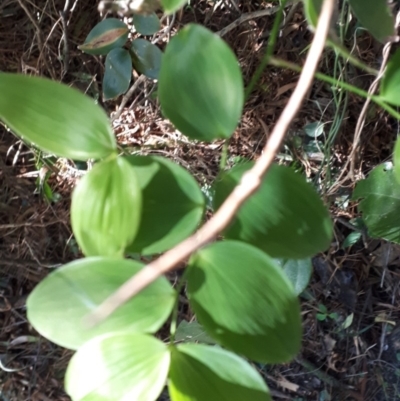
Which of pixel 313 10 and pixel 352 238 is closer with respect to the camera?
pixel 313 10

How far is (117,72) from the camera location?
2.44ft

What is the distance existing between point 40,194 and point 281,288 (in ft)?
2.13

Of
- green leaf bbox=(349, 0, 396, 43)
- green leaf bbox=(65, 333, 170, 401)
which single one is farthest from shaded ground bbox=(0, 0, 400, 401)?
green leaf bbox=(65, 333, 170, 401)

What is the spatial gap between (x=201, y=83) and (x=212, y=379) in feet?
0.78

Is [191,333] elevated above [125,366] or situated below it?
below

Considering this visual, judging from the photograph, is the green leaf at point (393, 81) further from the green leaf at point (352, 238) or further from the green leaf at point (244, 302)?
the green leaf at point (352, 238)

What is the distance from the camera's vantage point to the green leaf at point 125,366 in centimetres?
37

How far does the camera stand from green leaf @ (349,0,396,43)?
1.43 feet

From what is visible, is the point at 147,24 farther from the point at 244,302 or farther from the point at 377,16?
the point at 244,302

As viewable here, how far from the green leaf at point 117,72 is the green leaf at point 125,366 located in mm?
472

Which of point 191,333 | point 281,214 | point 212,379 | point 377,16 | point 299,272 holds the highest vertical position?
point 377,16

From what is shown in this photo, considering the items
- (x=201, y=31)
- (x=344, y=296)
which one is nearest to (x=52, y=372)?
(x=344, y=296)

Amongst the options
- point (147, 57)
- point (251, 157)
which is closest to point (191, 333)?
point (251, 157)

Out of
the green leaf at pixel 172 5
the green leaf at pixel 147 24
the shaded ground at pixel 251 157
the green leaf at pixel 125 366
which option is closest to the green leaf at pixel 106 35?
the green leaf at pixel 147 24
